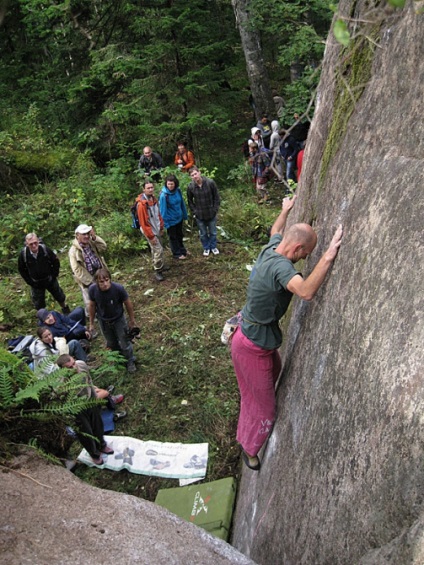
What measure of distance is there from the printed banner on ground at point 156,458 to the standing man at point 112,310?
5.10 feet

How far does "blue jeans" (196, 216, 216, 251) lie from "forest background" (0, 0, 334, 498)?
40 centimetres

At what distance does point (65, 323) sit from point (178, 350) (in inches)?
77.0

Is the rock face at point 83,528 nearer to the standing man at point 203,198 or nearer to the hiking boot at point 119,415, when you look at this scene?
the hiking boot at point 119,415

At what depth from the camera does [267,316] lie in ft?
13.8

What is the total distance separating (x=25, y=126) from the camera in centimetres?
1892

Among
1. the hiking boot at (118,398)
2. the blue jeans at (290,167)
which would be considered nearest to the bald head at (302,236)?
the hiking boot at (118,398)

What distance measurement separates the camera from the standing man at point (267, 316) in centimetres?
375

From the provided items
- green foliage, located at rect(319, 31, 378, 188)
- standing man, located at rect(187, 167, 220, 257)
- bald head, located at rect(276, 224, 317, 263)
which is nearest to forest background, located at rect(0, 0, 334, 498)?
standing man, located at rect(187, 167, 220, 257)

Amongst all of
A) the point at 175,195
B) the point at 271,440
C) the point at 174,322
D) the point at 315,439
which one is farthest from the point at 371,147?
the point at 175,195

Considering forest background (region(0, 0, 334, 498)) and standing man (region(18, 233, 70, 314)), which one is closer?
forest background (region(0, 0, 334, 498))

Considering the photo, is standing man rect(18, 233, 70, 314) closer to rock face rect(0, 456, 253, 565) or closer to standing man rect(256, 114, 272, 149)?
rock face rect(0, 456, 253, 565)

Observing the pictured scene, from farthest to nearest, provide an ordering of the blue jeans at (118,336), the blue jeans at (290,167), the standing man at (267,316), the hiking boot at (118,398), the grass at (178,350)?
the blue jeans at (290,167)
the blue jeans at (118,336)
the hiking boot at (118,398)
the grass at (178,350)
the standing man at (267,316)

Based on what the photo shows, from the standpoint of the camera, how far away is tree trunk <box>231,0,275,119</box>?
46.6ft

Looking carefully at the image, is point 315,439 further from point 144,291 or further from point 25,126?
point 25,126
